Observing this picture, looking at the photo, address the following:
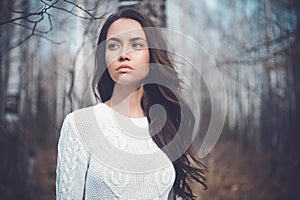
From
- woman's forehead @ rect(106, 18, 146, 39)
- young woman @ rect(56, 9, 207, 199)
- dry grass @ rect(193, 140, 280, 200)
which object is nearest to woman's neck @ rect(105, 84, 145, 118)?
young woman @ rect(56, 9, 207, 199)

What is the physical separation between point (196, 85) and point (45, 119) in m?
0.78

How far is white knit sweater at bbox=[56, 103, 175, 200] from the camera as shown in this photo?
761mm

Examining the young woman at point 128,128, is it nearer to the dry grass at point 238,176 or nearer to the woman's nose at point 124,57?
the woman's nose at point 124,57

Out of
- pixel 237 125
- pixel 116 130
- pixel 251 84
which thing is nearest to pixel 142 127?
pixel 116 130

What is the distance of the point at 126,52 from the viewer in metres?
0.82

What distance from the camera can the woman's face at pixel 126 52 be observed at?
816 millimetres

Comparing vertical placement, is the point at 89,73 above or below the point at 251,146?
above

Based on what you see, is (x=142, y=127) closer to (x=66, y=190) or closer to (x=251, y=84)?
(x=66, y=190)

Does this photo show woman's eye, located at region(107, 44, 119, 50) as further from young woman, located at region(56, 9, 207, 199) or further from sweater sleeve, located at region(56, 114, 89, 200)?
sweater sleeve, located at region(56, 114, 89, 200)

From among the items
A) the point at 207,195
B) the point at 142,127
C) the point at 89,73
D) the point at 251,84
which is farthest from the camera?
the point at 251,84

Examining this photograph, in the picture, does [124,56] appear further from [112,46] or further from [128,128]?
[128,128]

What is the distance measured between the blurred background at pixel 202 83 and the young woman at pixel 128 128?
1.23 feet

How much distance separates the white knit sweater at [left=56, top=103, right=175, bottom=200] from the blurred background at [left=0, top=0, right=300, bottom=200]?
18.5 inches

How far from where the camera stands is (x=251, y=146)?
2.31 m
